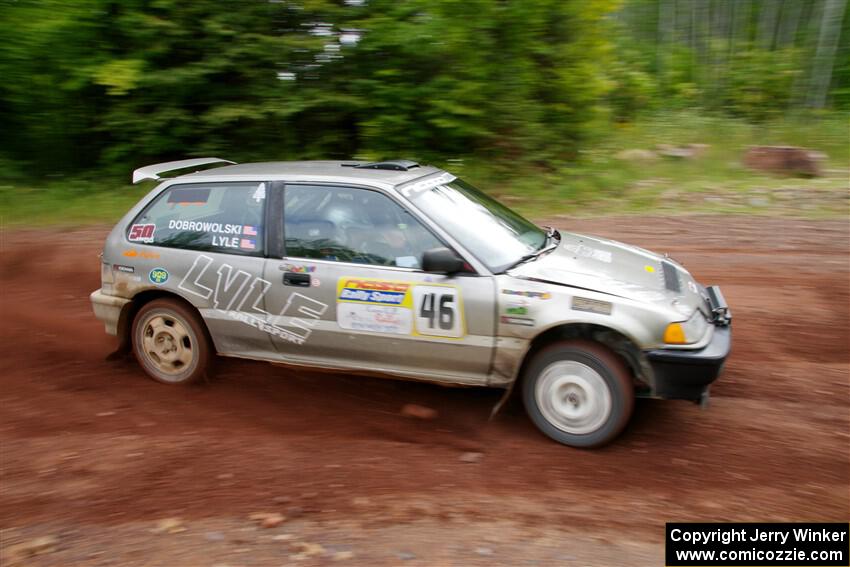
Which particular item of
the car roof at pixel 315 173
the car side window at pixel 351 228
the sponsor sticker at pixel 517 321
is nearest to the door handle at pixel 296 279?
the car side window at pixel 351 228

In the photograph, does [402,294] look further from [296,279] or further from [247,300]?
[247,300]

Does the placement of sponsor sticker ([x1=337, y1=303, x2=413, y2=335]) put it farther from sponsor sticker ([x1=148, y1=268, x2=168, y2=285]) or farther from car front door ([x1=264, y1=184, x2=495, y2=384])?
sponsor sticker ([x1=148, y1=268, x2=168, y2=285])

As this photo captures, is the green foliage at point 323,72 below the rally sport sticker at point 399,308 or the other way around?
the other way around

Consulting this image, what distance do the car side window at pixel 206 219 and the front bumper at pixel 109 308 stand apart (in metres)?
0.49

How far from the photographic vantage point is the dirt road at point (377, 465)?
368 cm

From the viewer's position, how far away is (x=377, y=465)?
438cm

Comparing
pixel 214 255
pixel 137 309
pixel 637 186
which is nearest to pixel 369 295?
pixel 214 255

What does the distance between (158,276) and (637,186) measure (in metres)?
7.43

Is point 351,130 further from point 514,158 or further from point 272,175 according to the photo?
point 272,175

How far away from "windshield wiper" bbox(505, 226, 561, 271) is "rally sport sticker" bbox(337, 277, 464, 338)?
0.46m

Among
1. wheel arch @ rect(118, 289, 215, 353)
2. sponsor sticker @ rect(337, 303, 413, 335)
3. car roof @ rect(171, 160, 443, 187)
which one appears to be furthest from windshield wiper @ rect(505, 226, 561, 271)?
wheel arch @ rect(118, 289, 215, 353)

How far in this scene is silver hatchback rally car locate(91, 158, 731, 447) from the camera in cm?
436

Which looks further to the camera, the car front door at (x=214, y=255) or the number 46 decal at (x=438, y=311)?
the car front door at (x=214, y=255)

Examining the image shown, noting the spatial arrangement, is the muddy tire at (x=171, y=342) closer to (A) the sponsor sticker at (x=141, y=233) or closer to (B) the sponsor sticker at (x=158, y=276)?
(B) the sponsor sticker at (x=158, y=276)
